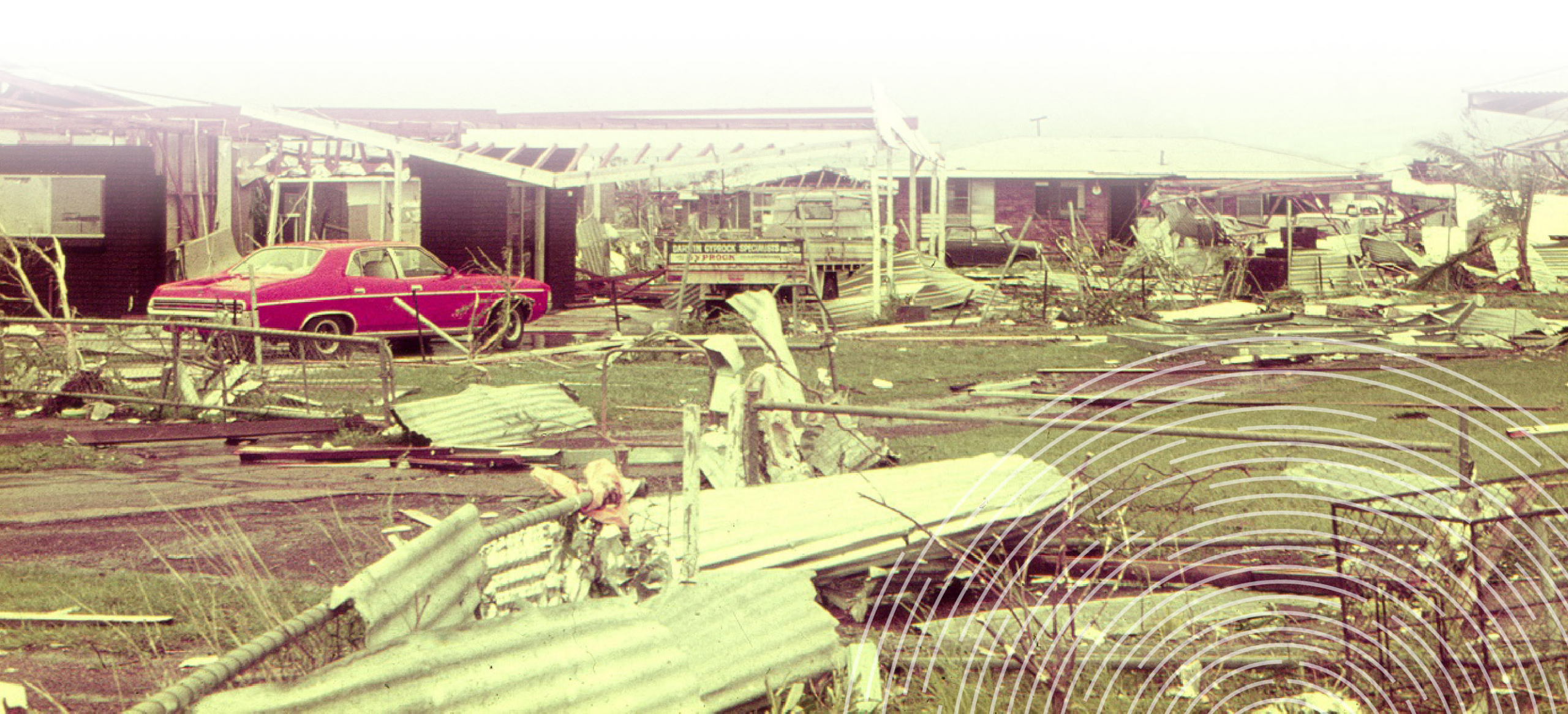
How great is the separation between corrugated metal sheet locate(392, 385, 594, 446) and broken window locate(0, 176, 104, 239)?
1323cm

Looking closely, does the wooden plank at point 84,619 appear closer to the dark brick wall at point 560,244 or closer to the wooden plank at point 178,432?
the wooden plank at point 178,432

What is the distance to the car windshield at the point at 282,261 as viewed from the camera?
1622 centimetres

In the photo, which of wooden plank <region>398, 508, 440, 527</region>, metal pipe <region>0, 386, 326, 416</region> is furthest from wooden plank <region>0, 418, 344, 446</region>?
wooden plank <region>398, 508, 440, 527</region>

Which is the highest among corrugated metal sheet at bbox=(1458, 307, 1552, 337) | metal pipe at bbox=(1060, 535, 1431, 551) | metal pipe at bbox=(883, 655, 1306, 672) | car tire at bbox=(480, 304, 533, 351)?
corrugated metal sheet at bbox=(1458, 307, 1552, 337)

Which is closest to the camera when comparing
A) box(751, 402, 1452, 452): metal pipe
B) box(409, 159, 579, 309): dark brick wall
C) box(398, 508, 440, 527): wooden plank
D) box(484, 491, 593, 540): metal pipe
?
box(484, 491, 593, 540): metal pipe

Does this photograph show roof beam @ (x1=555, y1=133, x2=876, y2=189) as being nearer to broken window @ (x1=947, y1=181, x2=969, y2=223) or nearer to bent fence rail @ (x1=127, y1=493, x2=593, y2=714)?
broken window @ (x1=947, y1=181, x2=969, y2=223)

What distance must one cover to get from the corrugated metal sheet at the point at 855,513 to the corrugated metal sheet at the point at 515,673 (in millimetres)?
999

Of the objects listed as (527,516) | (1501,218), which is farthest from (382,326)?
(1501,218)

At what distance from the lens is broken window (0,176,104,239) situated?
808 inches

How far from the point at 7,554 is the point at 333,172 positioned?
20579mm

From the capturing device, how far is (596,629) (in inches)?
148

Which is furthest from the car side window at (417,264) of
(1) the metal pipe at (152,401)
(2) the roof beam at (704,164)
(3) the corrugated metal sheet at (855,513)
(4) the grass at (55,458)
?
(3) the corrugated metal sheet at (855,513)

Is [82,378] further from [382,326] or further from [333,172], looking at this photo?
[333,172]

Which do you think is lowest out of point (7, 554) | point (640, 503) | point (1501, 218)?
point (7, 554)
